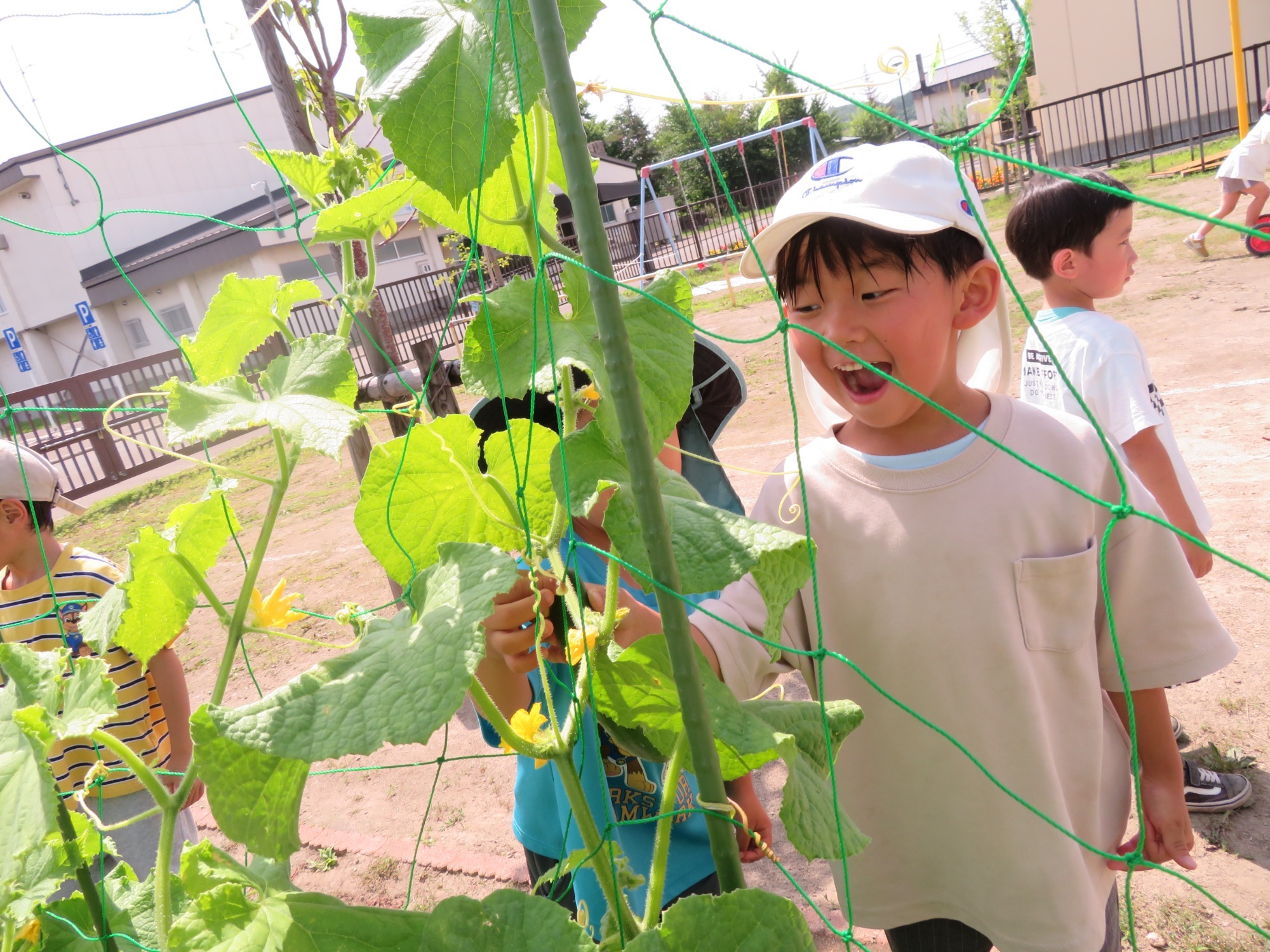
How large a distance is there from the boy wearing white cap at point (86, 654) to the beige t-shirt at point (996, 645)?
5.14 feet

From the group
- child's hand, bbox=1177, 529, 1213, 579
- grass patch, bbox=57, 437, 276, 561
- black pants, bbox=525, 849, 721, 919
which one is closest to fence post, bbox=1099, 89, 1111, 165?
grass patch, bbox=57, 437, 276, 561

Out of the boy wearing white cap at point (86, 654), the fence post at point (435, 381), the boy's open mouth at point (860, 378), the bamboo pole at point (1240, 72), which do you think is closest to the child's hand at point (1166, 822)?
the boy's open mouth at point (860, 378)

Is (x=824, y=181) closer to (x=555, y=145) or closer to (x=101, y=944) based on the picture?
(x=555, y=145)

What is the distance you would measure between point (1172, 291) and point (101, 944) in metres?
8.13

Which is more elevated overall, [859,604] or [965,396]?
[965,396]

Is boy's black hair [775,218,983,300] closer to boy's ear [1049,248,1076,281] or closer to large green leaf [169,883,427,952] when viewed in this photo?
large green leaf [169,883,427,952]

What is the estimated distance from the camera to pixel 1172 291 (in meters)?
7.11

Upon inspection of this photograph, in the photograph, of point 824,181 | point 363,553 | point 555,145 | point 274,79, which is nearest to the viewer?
point 555,145

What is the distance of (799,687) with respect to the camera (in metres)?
3.28

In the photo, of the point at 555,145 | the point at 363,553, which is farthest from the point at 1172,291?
the point at 555,145

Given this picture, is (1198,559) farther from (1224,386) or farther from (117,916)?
(1224,386)

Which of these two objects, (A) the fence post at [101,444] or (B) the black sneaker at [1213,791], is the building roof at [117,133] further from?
(B) the black sneaker at [1213,791]

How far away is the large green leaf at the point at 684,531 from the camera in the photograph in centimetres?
64

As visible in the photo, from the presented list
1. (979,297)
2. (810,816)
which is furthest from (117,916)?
(979,297)
